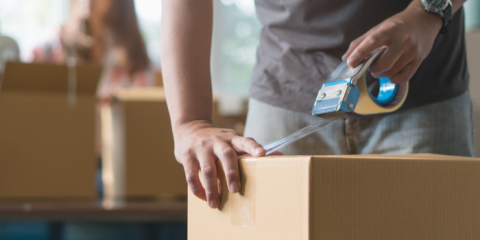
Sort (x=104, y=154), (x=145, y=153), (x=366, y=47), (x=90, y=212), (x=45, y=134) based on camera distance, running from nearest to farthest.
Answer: (x=366, y=47) < (x=90, y=212) < (x=45, y=134) < (x=145, y=153) < (x=104, y=154)

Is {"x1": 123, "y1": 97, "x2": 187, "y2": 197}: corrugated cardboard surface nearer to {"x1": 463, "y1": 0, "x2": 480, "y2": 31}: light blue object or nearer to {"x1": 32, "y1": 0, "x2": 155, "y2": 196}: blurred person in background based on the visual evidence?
{"x1": 32, "y1": 0, "x2": 155, "y2": 196}: blurred person in background

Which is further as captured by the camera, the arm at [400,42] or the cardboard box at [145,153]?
the cardboard box at [145,153]

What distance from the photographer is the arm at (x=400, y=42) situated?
0.49 meters

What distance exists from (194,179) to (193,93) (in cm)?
14

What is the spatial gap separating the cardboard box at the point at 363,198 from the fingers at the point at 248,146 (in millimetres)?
15

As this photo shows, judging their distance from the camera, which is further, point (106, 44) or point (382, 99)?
point (106, 44)

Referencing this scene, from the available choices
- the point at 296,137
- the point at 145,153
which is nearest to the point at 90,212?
the point at 145,153

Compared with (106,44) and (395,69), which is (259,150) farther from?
(106,44)

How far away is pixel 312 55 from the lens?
67 centimetres

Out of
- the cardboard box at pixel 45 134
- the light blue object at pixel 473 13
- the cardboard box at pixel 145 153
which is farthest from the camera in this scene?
the light blue object at pixel 473 13

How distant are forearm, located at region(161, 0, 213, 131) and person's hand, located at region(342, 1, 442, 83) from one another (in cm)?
20

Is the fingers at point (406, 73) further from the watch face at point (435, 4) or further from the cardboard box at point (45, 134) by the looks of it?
the cardboard box at point (45, 134)

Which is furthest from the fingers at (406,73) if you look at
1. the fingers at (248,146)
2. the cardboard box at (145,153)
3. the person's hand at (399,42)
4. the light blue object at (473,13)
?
the light blue object at (473,13)

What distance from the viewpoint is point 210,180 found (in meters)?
0.47
